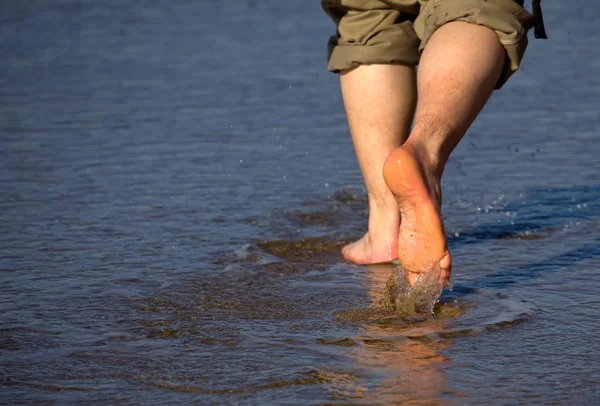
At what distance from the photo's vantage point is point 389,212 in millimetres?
3348

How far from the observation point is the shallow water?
2326 millimetres

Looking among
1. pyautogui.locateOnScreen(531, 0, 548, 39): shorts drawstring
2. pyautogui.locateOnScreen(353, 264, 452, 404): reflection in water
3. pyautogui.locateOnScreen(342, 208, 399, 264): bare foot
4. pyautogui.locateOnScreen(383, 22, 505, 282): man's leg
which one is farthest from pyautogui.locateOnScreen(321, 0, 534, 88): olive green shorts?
pyautogui.locateOnScreen(353, 264, 452, 404): reflection in water

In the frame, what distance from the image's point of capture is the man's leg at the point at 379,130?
3307 millimetres

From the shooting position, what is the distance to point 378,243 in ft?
10.9

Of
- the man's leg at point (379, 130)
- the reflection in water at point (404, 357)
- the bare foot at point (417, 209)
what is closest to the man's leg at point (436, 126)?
the bare foot at point (417, 209)

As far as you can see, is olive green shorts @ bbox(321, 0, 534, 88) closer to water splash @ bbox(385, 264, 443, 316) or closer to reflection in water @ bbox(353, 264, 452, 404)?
water splash @ bbox(385, 264, 443, 316)

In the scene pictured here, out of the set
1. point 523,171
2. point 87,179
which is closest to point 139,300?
point 87,179

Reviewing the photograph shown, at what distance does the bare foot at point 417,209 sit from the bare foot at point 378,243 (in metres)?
Answer: 0.66

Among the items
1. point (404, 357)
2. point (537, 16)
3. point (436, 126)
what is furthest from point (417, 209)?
point (537, 16)

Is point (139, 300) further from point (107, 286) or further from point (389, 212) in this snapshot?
point (389, 212)

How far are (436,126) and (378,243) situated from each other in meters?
0.73

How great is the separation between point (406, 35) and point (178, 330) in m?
1.11

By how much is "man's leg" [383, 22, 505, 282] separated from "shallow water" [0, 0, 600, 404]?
183mm

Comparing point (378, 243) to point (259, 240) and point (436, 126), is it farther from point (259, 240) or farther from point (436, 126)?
point (436, 126)
